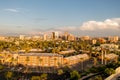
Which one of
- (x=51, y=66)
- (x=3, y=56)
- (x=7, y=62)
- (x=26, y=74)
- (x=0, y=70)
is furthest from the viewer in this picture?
(x=3, y=56)

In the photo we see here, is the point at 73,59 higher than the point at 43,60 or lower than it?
lower

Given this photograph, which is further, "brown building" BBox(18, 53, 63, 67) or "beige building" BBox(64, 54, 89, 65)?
"beige building" BBox(64, 54, 89, 65)

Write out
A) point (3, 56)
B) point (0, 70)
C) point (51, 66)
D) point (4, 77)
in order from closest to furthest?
point (4, 77)
point (0, 70)
point (51, 66)
point (3, 56)

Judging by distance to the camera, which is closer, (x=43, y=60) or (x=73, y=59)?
(x=43, y=60)

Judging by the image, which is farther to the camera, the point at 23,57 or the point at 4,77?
the point at 23,57

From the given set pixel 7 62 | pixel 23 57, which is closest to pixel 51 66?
pixel 23 57

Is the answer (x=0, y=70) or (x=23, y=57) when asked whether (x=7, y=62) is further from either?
(x=0, y=70)

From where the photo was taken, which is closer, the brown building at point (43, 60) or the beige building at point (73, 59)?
the brown building at point (43, 60)

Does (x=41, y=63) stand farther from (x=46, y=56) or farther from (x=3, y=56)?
(x=3, y=56)

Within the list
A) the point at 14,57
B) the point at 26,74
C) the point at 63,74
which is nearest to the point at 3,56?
the point at 14,57
